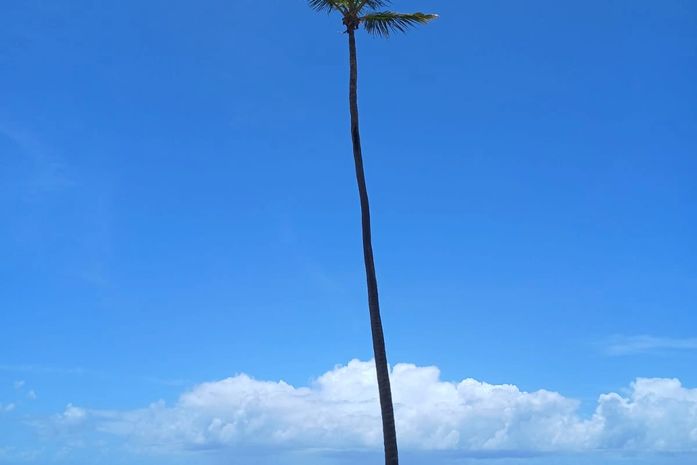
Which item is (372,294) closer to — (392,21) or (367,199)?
(367,199)

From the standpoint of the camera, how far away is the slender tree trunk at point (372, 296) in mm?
24078

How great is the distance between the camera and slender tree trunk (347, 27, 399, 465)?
24078 millimetres

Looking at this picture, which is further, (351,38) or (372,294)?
(351,38)

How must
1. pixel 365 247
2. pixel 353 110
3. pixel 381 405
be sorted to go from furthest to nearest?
1. pixel 353 110
2. pixel 365 247
3. pixel 381 405

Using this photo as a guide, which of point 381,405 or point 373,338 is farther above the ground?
point 373,338

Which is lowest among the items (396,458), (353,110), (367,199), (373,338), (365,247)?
(396,458)

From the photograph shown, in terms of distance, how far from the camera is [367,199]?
27.5m

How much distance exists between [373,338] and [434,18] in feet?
37.3

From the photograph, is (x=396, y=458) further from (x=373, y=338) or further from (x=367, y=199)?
(x=367, y=199)

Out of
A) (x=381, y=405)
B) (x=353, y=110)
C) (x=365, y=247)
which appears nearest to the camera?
(x=381, y=405)

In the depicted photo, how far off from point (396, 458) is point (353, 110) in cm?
1131

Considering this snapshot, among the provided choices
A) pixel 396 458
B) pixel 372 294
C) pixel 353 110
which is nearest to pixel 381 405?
pixel 396 458

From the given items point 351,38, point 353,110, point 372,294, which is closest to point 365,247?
point 372,294

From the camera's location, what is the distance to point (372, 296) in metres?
25.6
